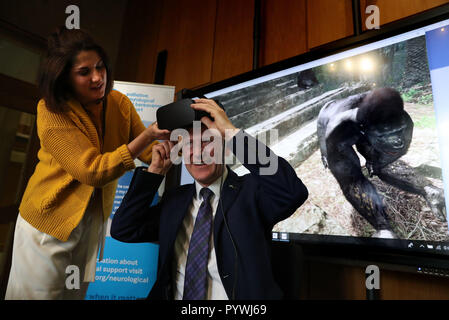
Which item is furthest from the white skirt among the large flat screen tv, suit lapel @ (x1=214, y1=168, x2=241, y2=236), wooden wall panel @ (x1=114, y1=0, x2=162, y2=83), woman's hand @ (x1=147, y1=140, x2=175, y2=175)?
wooden wall panel @ (x1=114, y1=0, x2=162, y2=83)

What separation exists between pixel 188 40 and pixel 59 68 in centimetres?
159

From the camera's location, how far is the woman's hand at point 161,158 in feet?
2.05

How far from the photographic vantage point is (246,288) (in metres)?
0.51

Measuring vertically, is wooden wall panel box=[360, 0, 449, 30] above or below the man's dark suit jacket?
above

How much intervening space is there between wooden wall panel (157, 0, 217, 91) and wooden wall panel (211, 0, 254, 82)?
6cm

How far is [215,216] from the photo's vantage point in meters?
0.57

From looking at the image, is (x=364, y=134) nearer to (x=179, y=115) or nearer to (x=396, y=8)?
(x=179, y=115)


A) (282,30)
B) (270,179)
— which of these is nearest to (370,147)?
(270,179)

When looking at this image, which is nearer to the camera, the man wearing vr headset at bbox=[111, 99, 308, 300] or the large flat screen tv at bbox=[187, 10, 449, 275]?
the man wearing vr headset at bbox=[111, 99, 308, 300]

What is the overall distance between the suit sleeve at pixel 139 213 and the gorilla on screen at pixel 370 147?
20.8 inches

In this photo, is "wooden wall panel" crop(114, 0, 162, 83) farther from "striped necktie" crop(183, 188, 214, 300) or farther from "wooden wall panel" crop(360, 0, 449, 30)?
"striped necktie" crop(183, 188, 214, 300)

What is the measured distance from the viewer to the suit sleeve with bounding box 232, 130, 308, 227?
51 cm

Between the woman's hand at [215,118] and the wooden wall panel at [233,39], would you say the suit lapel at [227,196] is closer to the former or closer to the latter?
the woman's hand at [215,118]
